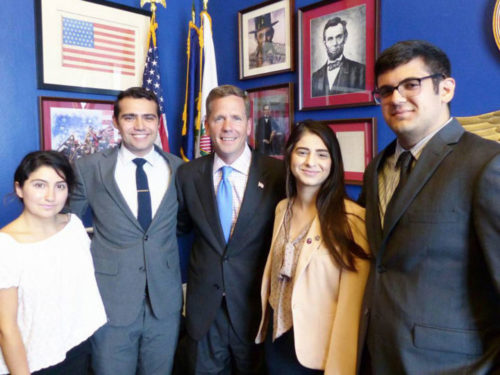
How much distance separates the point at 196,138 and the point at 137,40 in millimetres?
960

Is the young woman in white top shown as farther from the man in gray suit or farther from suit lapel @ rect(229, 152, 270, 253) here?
suit lapel @ rect(229, 152, 270, 253)

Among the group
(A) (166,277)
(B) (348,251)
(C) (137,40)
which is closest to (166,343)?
(A) (166,277)

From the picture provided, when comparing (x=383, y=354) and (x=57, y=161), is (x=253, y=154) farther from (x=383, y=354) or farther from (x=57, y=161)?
(x=383, y=354)

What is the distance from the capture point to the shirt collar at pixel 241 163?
1880 millimetres

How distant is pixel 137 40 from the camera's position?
310cm

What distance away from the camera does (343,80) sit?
7.91 ft

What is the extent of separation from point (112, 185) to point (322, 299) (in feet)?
3.72

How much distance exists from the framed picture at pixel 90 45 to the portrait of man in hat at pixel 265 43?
0.93 m

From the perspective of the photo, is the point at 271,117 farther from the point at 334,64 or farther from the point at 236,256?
the point at 236,256

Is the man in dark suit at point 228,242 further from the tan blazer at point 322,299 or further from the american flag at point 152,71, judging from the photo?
the american flag at point 152,71

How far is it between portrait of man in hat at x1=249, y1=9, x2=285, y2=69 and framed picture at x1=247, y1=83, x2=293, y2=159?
219mm

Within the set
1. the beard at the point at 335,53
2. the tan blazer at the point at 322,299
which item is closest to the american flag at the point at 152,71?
the beard at the point at 335,53

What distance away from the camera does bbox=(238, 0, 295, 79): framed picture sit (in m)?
2.76

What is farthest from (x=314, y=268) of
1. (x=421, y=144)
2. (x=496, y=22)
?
(x=496, y=22)
